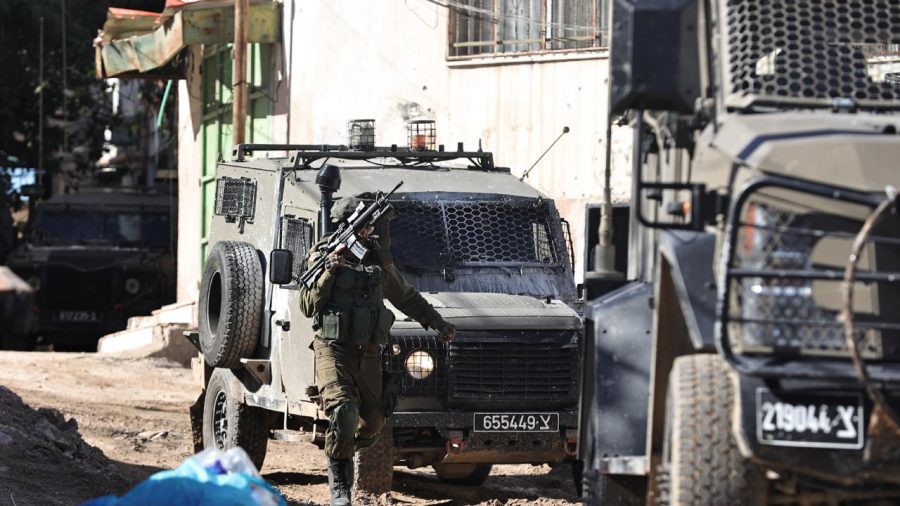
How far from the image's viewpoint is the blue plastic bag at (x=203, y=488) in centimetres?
548

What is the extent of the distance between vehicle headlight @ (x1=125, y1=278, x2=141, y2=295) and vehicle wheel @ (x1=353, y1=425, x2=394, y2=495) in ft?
42.8

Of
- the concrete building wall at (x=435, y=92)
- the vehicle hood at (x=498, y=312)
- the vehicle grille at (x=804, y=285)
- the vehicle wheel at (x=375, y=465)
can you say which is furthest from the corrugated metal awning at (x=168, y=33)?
the vehicle grille at (x=804, y=285)

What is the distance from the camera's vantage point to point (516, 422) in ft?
28.8

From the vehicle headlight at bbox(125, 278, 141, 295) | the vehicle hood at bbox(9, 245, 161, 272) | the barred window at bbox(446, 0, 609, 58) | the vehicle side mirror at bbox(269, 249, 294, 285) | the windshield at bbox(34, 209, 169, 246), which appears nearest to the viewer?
the vehicle side mirror at bbox(269, 249, 294, 285)

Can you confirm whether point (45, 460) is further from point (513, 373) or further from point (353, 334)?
point (513, 373)

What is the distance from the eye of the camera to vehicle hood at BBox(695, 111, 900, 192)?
15.8 feet

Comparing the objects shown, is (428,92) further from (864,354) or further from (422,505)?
(864,354)

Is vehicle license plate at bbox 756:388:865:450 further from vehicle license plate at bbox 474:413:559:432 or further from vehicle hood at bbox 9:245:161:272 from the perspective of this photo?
vehicle hood at bbox 9:245:161:272

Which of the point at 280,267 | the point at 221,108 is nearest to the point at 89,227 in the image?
the point at 221,108

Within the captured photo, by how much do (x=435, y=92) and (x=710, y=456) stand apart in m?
12.8

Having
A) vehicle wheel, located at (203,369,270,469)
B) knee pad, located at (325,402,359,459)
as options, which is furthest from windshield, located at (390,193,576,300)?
vehicle wheel, located at (203,369,270,469)

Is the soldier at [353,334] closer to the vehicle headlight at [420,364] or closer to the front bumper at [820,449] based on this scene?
the vehicle headlight at [420,364]

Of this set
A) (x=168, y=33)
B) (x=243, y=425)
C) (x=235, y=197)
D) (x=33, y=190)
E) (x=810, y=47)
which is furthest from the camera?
(x=33, y=190)

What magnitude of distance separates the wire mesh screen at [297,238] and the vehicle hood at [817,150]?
433 centimetres
